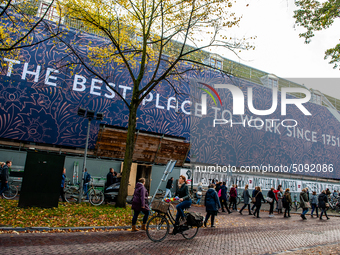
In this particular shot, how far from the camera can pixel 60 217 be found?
8547mm

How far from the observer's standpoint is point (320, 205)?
14.3m

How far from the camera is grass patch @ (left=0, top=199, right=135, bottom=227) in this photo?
760 cm

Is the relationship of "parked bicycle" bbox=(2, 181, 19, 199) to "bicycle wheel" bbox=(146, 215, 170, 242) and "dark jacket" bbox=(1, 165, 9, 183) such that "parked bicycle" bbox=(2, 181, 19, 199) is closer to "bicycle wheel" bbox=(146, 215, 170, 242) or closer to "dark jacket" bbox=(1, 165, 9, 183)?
"dark jacket" bbox=(1, 165, 9, 183)

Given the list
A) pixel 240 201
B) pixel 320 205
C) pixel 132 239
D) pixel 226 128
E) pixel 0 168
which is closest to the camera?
pixel 132 239

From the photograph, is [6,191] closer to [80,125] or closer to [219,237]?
[80,125]

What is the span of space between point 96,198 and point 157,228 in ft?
21.4

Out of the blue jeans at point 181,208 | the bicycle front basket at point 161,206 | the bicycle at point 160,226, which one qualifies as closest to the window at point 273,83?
the blue jeans at point 181,208

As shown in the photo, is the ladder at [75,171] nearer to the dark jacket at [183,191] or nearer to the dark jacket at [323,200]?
the dark jacket at [183,191]

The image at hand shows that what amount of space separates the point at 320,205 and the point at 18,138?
17.5 metres

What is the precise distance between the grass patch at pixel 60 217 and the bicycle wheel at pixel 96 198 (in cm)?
206

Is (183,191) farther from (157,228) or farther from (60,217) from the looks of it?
(60,217)

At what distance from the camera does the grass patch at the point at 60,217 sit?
24.9ft

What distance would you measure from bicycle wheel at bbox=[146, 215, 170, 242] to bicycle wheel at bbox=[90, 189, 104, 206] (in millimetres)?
6343

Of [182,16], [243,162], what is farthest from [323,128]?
[182,16]
